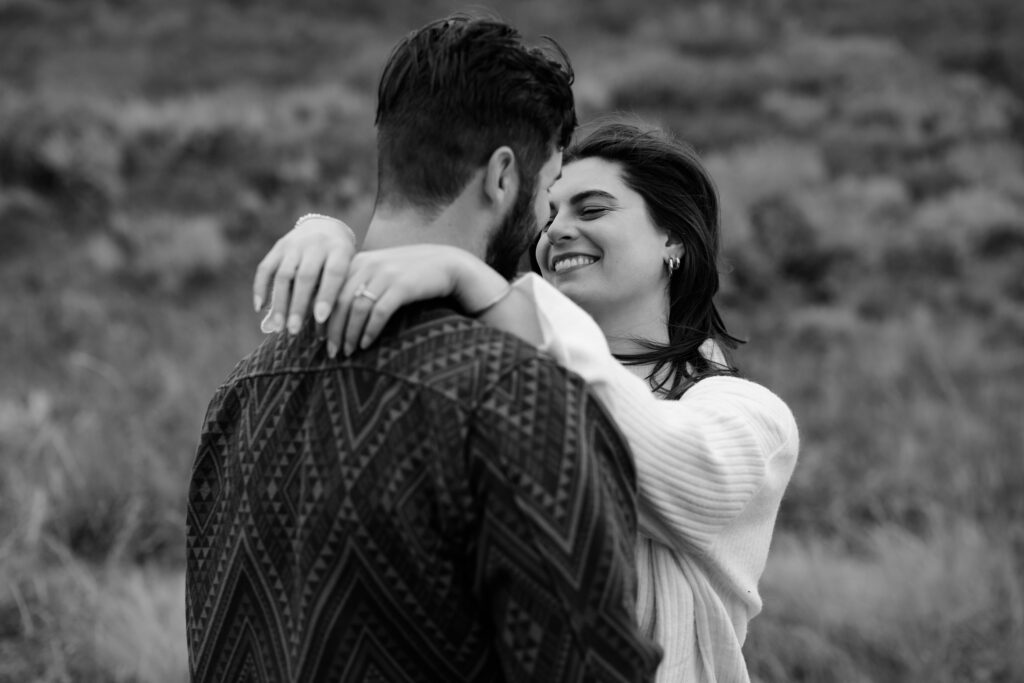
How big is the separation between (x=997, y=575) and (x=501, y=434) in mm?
5013

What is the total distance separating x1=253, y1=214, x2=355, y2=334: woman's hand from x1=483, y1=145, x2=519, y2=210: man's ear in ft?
0.90

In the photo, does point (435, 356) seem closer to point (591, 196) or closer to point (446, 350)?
point (446, 350)

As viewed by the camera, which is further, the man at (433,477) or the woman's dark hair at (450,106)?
the woman's dark hair at (450,106)

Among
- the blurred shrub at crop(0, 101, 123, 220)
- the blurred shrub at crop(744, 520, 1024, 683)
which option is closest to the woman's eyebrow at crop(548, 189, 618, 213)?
the blurred shrub at crop(744, 520, 1024, 683)

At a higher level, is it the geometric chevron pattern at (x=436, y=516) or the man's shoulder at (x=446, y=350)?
the man's shoulder at (x=446, y=350)

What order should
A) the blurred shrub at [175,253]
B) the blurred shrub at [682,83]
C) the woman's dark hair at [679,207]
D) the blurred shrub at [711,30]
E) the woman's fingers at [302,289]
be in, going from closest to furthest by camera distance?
1. the woman's fingers at [302,289]
2. the woman's dark hair at [679,207]
3. the blurred shrub at [175,253]
4. the blurred shrub at [682,83]
5. the blurred shrub at [711,30]

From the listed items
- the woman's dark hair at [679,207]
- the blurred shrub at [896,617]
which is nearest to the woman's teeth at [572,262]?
the woman's dark hair at [679,207]

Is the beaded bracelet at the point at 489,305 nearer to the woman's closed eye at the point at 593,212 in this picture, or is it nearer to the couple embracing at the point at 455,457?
the couple embracing at the point at 455,457

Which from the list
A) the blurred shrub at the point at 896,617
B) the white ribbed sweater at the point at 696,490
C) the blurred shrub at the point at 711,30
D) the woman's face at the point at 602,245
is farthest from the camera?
the blurred shrub at the point at 711,30

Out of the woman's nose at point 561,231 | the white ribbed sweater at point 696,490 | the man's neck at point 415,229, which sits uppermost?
the man's neck at point 415,229

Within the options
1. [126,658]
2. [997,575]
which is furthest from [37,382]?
[997,575]

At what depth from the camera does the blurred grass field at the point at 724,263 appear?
554cm

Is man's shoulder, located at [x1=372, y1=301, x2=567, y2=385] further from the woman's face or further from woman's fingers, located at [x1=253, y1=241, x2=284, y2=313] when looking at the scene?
the woman's face

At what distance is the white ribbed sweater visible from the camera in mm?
2037
